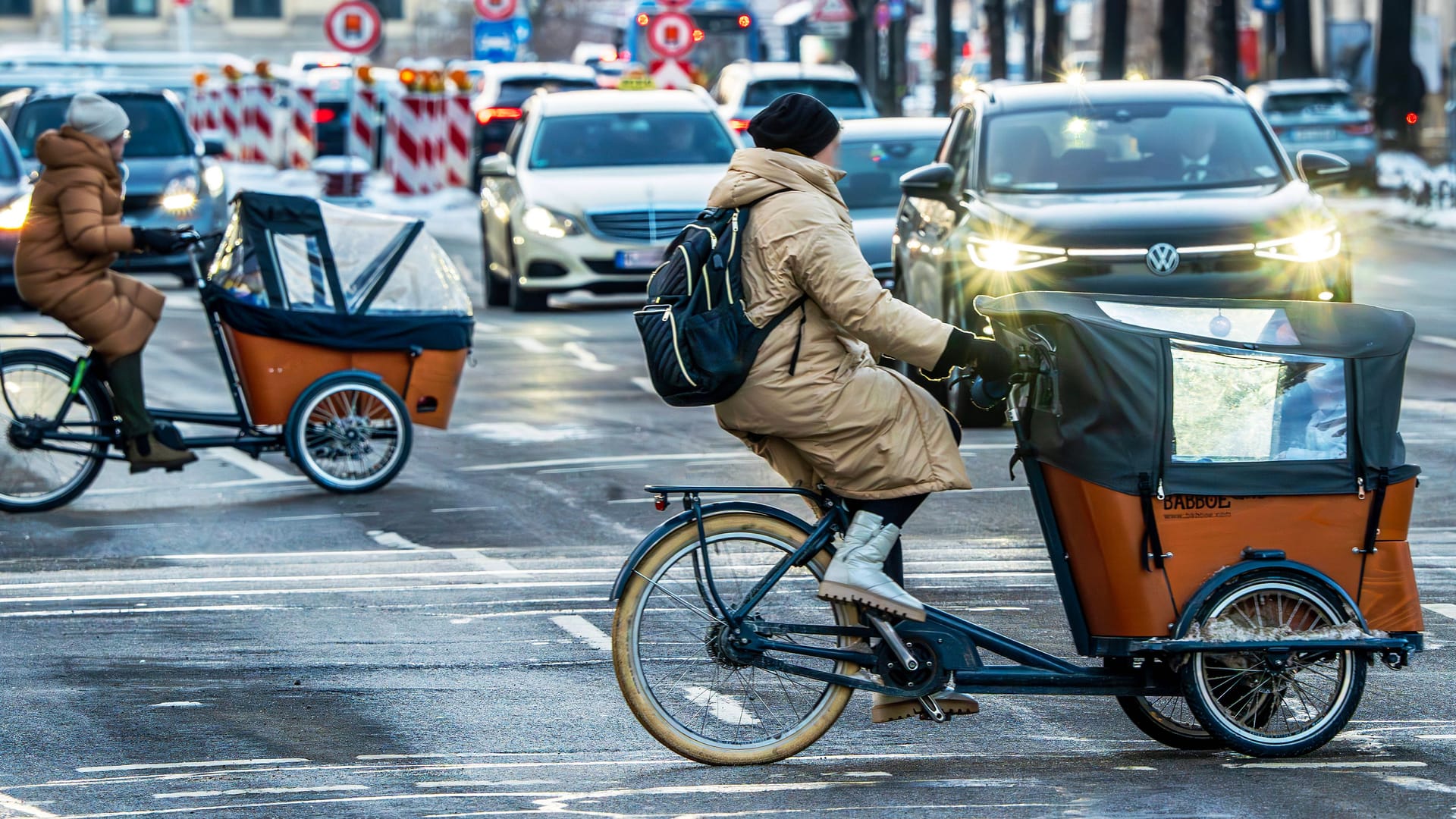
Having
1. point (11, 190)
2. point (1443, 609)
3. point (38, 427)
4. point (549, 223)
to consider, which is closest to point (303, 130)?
point (11, 190)

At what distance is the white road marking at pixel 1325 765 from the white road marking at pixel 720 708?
1139mm

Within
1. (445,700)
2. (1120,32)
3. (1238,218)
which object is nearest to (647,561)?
(445,700)

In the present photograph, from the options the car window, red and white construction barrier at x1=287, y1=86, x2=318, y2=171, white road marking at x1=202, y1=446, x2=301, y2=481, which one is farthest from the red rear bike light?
white road marking at x1=202, y1=446, x2=301, y2=481

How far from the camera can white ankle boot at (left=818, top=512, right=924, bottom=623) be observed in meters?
5.50

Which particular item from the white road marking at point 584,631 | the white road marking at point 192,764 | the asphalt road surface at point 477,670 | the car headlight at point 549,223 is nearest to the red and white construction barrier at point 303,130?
the car headlight at point 549,223

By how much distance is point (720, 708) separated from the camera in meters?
5.67

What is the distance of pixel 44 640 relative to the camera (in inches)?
283

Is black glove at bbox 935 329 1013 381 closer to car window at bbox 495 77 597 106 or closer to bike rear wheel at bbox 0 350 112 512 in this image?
bike rear wheel at bbox 0 350 112 512

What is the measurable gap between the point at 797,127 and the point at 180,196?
1623 centimetres

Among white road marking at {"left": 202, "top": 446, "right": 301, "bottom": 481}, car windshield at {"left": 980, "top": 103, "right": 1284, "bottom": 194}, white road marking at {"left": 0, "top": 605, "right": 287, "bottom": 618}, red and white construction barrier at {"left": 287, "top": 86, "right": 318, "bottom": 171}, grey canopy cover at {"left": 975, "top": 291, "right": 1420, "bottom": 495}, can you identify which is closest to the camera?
grey canopy cover at {"left": 975, "top": 291, "right": 1420, "bottom": 495}

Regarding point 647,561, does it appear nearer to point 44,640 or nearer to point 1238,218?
point 44,640

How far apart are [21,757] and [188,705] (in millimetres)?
637

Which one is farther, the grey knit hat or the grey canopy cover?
the grey knit hat

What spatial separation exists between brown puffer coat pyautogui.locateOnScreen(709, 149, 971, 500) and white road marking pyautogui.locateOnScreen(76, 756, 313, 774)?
134cm
